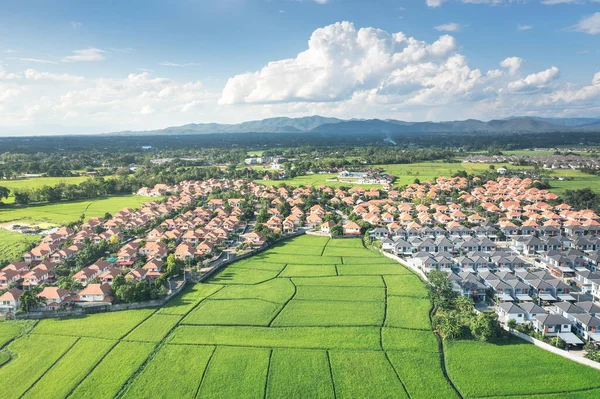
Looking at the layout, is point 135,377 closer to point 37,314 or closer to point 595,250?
point 37,314

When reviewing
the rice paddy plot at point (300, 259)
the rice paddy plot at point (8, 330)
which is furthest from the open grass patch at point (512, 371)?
the rice paddy plot at point (8, 330)

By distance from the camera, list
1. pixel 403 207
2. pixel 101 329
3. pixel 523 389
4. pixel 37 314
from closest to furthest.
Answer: pixel 523 389 < pixel 101 329 < pixel 37 314 < pixel 403 207

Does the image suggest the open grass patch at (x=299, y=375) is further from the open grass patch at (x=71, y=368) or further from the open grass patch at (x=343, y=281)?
the open grass patch at (x=343, y=281)

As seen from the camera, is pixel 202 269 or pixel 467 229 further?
pixel 467 229

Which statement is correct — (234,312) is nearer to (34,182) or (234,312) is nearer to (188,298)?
(188,298)

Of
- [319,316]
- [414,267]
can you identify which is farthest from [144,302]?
[414,267]

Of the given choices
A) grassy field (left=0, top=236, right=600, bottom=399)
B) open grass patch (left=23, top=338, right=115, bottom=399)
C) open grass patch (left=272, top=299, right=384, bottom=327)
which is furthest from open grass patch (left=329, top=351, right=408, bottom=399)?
open grass patch (left=23, top=338, right=115, bottom=399)
